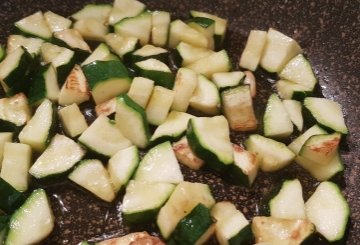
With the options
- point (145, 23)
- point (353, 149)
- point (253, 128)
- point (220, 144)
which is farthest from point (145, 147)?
point (353, 149)

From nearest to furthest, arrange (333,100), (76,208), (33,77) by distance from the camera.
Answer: (76,208), (33,77), (333,100)

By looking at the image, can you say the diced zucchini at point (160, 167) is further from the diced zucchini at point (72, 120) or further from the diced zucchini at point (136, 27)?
the diced zucchini at point (136, 27)

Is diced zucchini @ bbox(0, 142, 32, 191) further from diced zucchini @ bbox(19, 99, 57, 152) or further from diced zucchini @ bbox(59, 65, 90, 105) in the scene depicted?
diced zucchini @ bbox(59, 65, 90, 105)

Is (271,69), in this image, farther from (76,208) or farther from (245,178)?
(76,208)

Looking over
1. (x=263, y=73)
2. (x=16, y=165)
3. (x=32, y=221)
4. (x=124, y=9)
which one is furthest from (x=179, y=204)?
(x=124, y=9)

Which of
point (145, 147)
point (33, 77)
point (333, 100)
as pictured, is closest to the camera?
point (145, 147)

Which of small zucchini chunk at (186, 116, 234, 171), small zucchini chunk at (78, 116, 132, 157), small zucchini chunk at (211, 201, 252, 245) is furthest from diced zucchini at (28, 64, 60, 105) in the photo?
small zucchini chunk at (211, 201, 252, 245)
